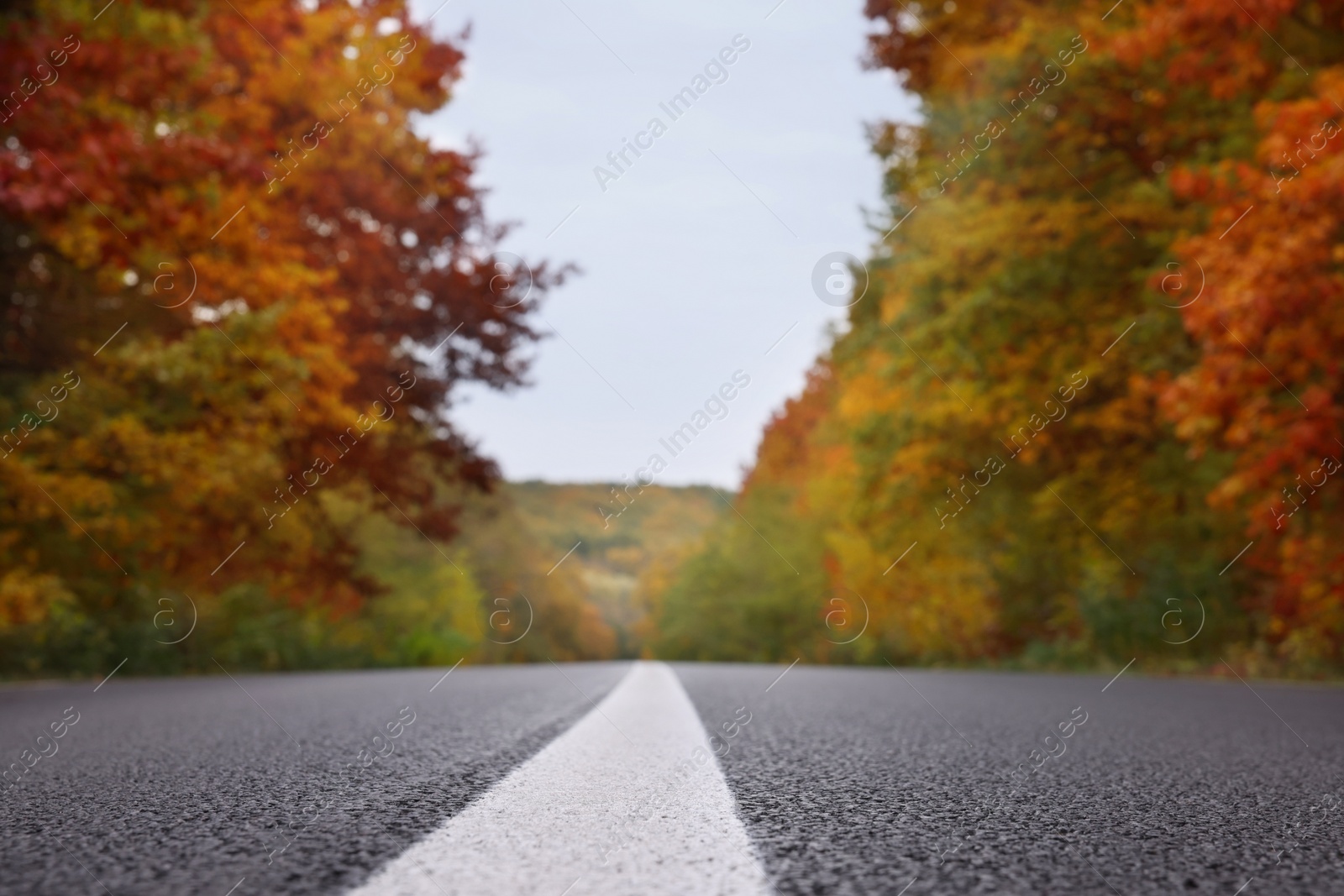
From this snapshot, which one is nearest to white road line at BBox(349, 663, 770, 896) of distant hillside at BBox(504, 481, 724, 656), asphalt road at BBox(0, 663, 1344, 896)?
asphalt road at BBox(0, 663, 1344, 896)

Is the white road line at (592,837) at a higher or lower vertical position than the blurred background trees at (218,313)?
lower

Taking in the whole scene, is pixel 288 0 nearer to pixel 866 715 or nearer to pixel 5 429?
pixel 5 429

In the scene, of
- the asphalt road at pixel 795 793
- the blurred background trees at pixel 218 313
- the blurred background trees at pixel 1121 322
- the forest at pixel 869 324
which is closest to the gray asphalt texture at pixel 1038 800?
the asphalt road at pixel 795 793

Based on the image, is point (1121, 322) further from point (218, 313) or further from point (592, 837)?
point (592, 837)

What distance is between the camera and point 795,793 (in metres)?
2.92

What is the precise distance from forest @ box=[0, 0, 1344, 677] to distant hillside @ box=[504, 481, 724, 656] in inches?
103

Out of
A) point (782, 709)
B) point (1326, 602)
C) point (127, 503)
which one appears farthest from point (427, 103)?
point (1326, 602)

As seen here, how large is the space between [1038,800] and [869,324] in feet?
47.8

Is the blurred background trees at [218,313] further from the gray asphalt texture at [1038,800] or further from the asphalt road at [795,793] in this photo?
the gray asphalt texture at [1038,800]

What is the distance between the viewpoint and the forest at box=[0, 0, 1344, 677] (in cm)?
859

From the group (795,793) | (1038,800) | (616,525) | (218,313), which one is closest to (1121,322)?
(218,313)

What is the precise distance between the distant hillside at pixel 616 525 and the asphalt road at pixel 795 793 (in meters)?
4.69

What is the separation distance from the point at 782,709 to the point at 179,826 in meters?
4.20

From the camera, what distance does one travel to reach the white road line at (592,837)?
5.97 ft
